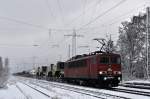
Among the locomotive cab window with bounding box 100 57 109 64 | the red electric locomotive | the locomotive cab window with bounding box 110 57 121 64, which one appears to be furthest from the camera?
the locomotive cab window with bounding box 110 57 121 64

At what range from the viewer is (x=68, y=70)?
4903 cm

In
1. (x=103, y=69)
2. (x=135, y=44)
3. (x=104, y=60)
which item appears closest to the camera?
(x=103, y=69)

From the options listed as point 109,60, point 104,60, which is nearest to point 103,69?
point 104,60

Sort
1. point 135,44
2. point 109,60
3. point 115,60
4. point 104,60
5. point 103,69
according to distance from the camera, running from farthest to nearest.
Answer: point 135,44 < point 115,60 < point 109,60 < point 104,60 < point 103,69

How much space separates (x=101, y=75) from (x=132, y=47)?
123 feet

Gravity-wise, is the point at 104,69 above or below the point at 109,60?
below

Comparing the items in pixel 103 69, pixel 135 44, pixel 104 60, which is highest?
pixel 135 44

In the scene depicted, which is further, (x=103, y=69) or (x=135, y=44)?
(x=135, y=44)

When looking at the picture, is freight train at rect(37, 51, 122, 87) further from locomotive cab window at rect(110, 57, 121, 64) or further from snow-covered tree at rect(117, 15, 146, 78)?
snow-covered tree at rect(117, 15, 146, 78)

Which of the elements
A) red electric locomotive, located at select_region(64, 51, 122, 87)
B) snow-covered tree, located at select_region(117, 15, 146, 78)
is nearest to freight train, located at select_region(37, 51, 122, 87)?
red electric locomotive, located at select_region(64, 51, 122, 87)

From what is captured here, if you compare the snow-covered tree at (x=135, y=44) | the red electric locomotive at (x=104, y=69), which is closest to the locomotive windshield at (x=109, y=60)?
the red electric locomotive at (x=104, y=69)

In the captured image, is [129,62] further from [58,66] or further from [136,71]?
[58,66]

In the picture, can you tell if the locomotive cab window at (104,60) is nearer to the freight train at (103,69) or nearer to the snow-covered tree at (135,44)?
the freight train at (103,69)

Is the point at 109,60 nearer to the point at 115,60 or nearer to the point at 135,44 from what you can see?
the point at 115,60
